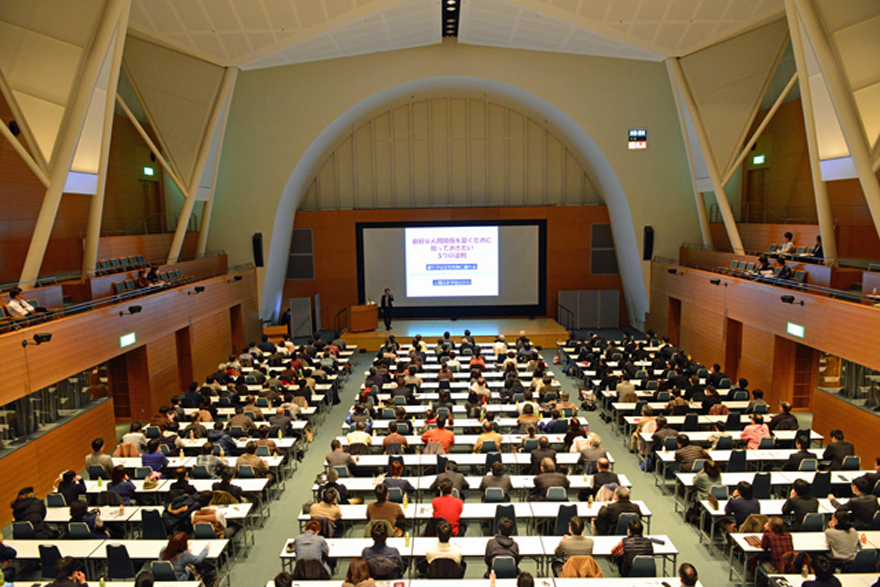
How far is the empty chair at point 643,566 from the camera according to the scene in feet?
23.2

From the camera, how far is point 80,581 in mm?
6676

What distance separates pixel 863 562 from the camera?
7.00m

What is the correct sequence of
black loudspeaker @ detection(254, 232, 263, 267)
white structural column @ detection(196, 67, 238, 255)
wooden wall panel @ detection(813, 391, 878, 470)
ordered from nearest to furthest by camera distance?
wooden wall panel @ detection(813, 391, 878, 470) → white structural column @ detection(196, 67, 238, 255) → black loudspeaker @ detection(254, 232, 263, 267)

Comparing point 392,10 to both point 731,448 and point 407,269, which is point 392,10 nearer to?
point 407,269

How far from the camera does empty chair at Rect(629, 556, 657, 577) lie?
707cm

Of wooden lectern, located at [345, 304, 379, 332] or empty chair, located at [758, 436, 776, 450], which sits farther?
wooden lectern, located at [345, 304, 379, 332]

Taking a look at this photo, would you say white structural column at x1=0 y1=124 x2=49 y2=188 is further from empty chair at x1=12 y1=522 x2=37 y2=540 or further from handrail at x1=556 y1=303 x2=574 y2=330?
handrail at x1=556 y1=303 x2=574 y2=330

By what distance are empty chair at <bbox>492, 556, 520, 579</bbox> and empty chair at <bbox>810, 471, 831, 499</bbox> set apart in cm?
537

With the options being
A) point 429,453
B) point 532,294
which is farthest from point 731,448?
point 532,294

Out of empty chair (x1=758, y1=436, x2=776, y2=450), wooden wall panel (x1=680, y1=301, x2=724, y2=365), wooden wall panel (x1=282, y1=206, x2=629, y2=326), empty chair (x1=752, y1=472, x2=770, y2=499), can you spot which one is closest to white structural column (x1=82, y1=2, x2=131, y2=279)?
wooden wall panel (x1=282, y1=206, x2=629, y2=326)

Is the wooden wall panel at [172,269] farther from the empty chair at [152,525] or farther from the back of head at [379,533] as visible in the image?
the back of head at [379,533]

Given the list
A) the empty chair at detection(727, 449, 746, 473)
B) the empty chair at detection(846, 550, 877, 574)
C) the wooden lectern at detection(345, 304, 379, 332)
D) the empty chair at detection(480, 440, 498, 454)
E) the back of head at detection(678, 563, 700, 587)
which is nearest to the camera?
the back of head at detection(678, 563, 700, 587)

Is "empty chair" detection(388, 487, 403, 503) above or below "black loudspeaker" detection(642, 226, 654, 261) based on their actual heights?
below

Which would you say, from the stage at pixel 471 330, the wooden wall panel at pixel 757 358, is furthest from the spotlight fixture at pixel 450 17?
the wooden wall panel at pixel 757 358
